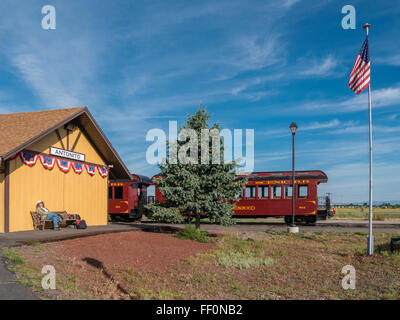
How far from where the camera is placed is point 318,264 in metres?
10.1

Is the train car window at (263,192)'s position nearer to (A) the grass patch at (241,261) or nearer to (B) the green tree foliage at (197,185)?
(B) the green tree foliage at (197,185)

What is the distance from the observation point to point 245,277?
836cm

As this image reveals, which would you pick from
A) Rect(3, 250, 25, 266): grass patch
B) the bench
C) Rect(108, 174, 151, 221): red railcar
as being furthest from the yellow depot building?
Rect(108, 174, 151, 221): red railcar

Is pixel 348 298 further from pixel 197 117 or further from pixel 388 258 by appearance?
pixel 197 117

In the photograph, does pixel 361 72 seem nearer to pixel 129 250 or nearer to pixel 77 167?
pixel 129 250

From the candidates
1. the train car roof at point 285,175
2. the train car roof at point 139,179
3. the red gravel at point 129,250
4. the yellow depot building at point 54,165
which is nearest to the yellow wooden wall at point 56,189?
the yellow depot building at point 54,165

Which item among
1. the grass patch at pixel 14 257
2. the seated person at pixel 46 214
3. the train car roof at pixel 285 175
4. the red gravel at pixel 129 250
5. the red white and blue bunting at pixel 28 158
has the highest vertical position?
the red white and blue bunting at pixel 28 158

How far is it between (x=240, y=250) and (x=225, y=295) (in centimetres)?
544

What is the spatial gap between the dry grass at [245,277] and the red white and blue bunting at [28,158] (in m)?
5.00

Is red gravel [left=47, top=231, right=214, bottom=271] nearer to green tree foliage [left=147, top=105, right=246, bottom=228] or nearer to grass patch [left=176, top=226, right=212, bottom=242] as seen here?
grass patch [left=176, top=226, right=212, bottom=242]

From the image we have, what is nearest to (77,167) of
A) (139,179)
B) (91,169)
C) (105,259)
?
(91,169)

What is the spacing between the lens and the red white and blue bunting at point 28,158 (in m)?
13.6
